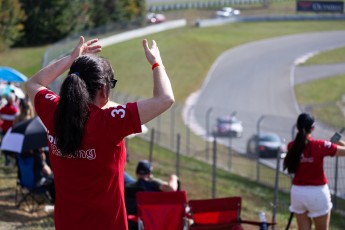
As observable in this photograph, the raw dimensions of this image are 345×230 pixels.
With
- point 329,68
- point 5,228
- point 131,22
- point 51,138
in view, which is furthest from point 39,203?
point 131,22

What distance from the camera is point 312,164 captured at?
6.88 m

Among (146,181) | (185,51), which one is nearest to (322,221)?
(146,181)

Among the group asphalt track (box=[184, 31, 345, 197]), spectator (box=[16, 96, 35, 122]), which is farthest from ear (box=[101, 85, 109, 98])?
asphalt track (box=[184, 31, 345, 197])

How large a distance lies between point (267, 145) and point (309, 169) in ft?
41.7

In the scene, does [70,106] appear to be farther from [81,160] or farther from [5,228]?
[5,228]

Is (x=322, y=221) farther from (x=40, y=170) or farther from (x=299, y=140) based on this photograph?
(x=40, y=170)

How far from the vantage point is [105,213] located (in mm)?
3742

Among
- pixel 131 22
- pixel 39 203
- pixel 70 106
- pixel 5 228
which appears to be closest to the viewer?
pixel 70 106

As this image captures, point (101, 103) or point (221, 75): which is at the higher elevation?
point (101, 103)

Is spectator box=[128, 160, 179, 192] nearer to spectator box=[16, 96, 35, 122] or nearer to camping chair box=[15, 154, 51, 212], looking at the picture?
camping chair box=[15, 154, 51, 212]

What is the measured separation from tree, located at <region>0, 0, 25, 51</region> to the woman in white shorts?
3937cm

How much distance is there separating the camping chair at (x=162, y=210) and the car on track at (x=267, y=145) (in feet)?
33.0

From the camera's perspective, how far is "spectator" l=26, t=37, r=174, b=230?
3590mm

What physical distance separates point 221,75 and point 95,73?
47.5 m
